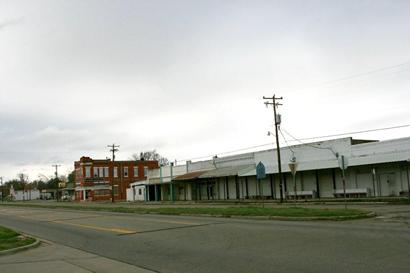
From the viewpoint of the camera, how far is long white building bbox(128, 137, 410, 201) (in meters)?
38.4

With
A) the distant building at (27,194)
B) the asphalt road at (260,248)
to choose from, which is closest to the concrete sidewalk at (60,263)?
the asphalt road at (260,248)

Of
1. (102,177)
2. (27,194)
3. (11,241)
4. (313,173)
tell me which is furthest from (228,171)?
(27,194)

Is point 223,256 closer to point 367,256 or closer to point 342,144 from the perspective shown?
point 367,256

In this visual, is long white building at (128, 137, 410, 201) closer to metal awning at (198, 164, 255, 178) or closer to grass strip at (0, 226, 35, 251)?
metal awning at (198, 164, 255, 178)

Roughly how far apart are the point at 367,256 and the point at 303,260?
1.30 meters

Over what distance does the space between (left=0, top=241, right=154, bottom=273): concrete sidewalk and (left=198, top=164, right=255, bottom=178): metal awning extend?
39606 mm

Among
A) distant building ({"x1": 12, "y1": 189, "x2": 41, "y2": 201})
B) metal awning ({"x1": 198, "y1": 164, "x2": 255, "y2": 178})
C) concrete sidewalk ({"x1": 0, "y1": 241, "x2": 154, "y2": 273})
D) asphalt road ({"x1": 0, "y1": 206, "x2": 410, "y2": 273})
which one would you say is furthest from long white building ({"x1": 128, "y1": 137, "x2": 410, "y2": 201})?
distant building ({"x1": 12, "y1": 189, "x2": 41, "y2": 201})

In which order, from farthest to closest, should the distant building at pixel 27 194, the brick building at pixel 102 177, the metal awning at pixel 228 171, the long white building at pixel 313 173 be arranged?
1. the distant building at pixel 27 194
2. the brick building at pixel 102 177
3. the metal awning at pixel 228 171
4. the long white building at pixel 313 173

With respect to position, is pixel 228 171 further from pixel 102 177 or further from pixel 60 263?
pixel 102 177

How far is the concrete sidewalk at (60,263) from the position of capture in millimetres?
10680

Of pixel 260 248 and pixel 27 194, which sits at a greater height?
pixel 27 194

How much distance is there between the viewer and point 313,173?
153 ft

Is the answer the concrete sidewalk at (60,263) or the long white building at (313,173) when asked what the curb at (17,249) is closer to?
the concrete sidewalk at (60,263)

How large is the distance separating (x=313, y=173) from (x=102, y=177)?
2358 inches
